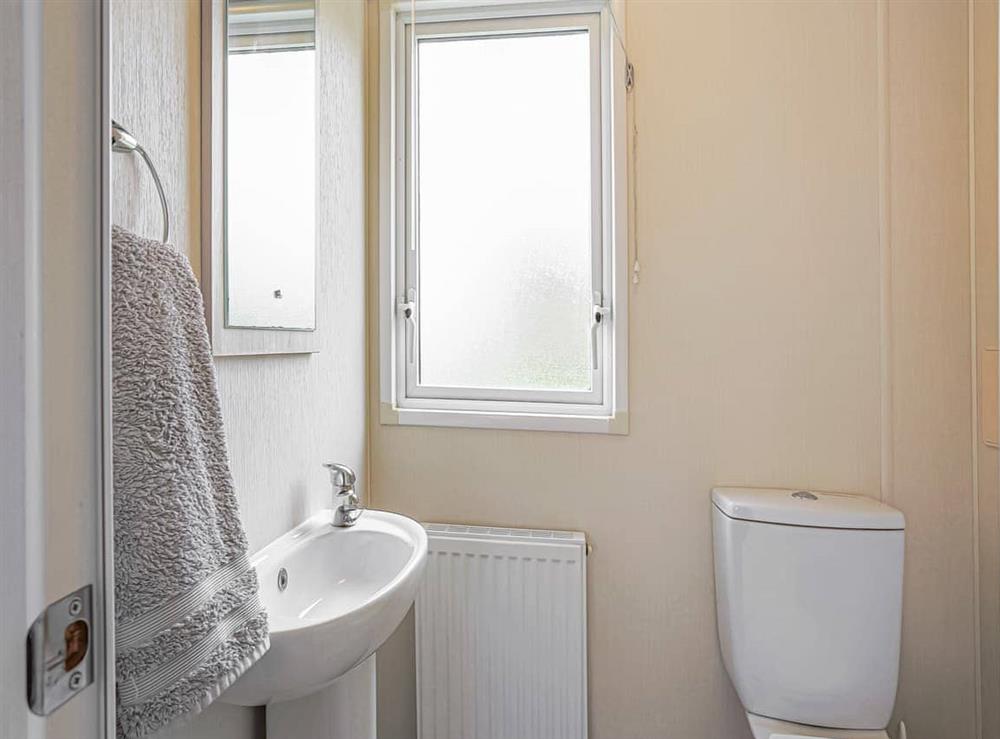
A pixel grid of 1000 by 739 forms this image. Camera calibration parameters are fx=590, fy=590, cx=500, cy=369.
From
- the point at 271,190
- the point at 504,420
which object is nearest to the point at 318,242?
the point at 271,190

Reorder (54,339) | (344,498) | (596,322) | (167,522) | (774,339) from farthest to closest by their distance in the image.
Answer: (596,322)
(774,339)
(344,498)
(167,522)
(54,339)

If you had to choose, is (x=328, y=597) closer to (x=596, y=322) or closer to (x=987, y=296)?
(x=596, y=322)

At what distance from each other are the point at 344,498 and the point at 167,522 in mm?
666

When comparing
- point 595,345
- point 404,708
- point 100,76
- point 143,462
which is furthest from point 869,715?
point 100,76

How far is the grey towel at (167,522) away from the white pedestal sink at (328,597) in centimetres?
11

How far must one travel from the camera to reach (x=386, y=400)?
1.63 meters

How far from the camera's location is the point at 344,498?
1301 mm

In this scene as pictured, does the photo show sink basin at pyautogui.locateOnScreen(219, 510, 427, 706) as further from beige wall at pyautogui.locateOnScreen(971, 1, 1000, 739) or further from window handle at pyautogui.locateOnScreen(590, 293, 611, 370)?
beige wall at pyautogui.locateOnScreen(971, 1, 1000, 739)

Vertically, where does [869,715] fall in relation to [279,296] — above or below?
below

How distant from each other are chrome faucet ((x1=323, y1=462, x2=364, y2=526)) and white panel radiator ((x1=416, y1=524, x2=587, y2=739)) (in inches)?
Answer: 11.5

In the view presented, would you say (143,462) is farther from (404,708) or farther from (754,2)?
(754,2)

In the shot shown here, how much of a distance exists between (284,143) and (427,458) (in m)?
0.85

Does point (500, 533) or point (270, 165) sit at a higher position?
point (270, 165)

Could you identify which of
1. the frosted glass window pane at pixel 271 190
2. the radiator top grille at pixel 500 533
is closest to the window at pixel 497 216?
the radiator top grille at pixel 500 533
